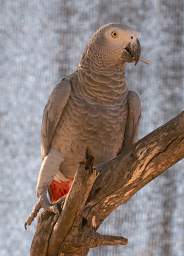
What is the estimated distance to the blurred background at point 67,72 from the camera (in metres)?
2.00

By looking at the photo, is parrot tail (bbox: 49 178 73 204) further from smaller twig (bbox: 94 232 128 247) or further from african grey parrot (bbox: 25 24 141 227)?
smaller twig (bbox: 94 232 128 247)

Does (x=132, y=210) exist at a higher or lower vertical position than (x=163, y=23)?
lower

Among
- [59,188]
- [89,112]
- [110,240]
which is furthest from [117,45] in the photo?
[110,240]

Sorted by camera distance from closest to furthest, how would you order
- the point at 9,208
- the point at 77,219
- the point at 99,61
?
1. the point at 77,219
2. the point at 99,61
3. the point at 9,208

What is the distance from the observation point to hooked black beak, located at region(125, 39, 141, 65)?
58.2 inches

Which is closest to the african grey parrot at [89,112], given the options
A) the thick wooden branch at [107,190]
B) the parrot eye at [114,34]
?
the parrot eye at [114,34]

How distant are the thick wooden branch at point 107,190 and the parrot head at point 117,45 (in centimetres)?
27

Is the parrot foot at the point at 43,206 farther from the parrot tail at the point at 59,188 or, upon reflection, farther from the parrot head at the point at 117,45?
the parrot head at the point at 117,45

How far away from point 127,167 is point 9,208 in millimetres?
796

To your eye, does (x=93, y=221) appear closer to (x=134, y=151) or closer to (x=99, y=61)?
(x=134, y=151)

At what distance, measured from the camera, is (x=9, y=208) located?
2.00 metres

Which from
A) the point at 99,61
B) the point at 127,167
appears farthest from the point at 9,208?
the point at 127,167

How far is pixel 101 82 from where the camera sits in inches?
61.0

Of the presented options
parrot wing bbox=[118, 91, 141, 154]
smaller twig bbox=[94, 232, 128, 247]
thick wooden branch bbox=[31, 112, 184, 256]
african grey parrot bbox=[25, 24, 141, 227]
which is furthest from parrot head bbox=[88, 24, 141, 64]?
smaller twig bbox=[94, 232, 128, 247]
